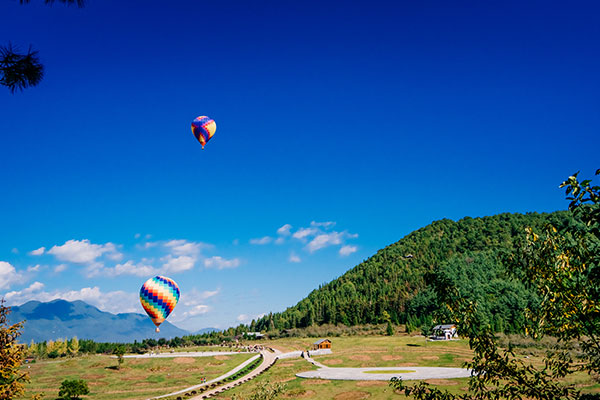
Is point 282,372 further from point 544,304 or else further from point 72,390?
point 544,304

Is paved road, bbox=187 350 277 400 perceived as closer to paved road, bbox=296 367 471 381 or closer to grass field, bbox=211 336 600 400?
grass field, bbox=211 336 600 400

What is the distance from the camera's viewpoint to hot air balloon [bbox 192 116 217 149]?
56500 mm

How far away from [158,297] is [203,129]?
26.7 metres

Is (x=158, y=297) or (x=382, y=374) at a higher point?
(x=158, y=297)

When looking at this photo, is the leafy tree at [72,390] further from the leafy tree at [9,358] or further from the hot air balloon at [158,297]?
the leafy tree at [9,358]

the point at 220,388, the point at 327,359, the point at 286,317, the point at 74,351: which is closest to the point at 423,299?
the point at 286,317

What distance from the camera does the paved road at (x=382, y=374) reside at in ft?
159

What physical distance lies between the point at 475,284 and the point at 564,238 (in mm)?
151943

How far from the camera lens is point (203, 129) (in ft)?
185

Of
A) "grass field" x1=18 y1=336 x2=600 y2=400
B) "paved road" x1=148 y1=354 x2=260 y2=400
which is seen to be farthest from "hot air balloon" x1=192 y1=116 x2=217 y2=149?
"grass field" x1=18 y1=336 x2=600 y2=400

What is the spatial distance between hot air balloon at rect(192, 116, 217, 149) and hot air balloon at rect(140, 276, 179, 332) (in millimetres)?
22627

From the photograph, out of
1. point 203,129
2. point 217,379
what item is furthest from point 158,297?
point 203,129

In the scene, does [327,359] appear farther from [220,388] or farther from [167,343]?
[167,343]

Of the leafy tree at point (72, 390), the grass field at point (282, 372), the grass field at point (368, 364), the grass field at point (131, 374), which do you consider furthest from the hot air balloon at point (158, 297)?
the grass field at point (368, 364)
